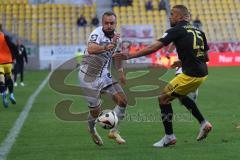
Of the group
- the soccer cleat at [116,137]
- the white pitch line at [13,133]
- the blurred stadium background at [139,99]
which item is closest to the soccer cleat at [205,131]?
the blurred stadium background at [139,99]

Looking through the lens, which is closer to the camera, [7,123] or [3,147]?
[3,147]

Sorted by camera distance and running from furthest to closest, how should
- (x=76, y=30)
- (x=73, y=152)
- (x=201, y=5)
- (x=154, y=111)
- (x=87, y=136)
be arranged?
(x=201, y=5) → (x=76, y=30) → (x=154, y=111) → (x=87, y=136) → (x=73, y=152)

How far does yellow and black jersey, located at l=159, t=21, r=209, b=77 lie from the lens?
960 cm

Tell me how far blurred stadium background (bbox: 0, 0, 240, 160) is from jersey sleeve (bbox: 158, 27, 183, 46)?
5.21 ft

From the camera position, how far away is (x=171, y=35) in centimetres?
955

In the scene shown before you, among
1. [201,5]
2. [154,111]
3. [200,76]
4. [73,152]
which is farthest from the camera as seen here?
[201,5]

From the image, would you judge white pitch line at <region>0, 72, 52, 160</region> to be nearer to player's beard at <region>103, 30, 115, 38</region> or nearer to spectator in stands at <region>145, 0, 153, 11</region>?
player's beard at <region>103, 30, 115, 38</region>

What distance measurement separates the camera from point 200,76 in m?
9.94

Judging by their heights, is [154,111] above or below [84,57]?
below

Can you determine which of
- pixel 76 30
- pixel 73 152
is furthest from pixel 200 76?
pixel 76 30

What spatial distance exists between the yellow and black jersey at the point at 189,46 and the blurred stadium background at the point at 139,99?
1.16 meters

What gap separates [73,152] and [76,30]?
33203 mm

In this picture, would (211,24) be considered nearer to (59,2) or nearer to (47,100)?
(59,2)

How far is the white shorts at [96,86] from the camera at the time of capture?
10.1 m
